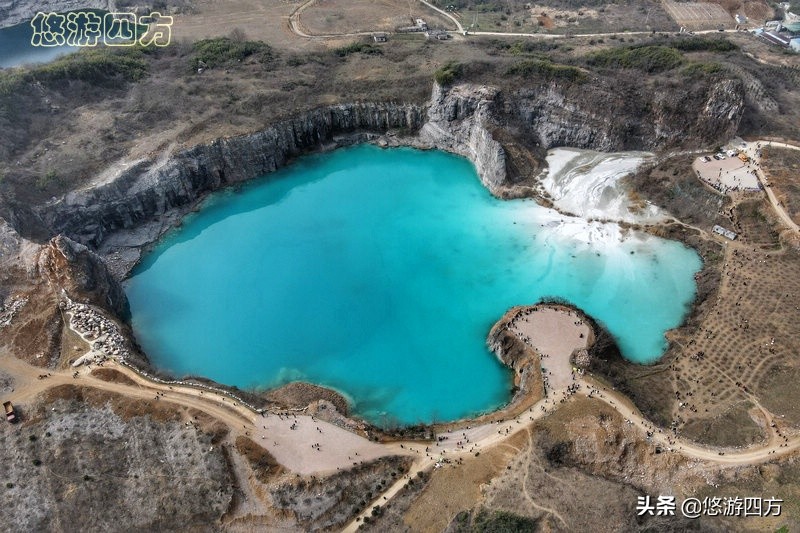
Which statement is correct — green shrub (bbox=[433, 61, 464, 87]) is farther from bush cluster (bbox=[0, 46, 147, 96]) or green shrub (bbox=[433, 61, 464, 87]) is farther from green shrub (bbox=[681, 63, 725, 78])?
bush cluster (bbox=[0, 46, 147, 96])

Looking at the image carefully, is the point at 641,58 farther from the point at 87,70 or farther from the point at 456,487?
the point at 87,70

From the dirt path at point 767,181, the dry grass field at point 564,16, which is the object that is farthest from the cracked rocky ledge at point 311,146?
the dry grass field at point 564,16

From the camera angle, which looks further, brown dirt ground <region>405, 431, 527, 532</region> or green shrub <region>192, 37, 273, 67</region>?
green shrub <region>192, 37, 273, 67</region>

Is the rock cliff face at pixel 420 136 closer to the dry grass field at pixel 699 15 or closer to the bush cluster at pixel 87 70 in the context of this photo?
the bush cluster at pixel 87 70

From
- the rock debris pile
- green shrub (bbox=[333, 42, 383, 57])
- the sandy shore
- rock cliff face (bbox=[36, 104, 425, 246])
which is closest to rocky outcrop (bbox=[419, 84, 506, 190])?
rock cliff face (bbox=[36, 104, 425, 246])

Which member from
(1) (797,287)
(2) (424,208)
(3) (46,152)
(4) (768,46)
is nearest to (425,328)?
(2) (424,208)
